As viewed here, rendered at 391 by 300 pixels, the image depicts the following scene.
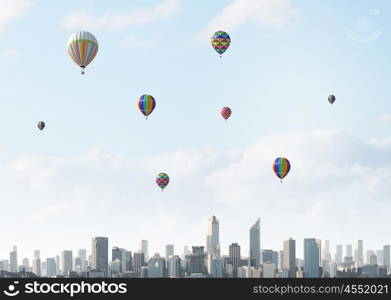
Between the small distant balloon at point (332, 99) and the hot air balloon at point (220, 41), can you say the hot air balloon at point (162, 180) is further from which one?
the hot air balloon at point (220, 41)

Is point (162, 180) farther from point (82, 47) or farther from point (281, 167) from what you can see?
point (82, 47)

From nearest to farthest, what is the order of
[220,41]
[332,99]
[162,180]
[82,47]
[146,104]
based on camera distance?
[82,47]
[220,41]
[146,104]
[332,99]
[162,180]

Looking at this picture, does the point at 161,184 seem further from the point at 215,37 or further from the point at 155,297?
the point at 155,297

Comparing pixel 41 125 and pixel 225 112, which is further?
pixel 41 125

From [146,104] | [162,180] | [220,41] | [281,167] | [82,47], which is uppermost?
[220,41]

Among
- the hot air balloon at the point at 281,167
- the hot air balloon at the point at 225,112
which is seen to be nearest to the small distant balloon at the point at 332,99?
the hot air balloon at the point at 281,167

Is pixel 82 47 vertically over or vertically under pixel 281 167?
over

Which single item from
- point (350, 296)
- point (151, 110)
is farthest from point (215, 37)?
point (350, 296)

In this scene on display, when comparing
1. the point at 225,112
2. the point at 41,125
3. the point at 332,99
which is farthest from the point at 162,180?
the point at 332,99
